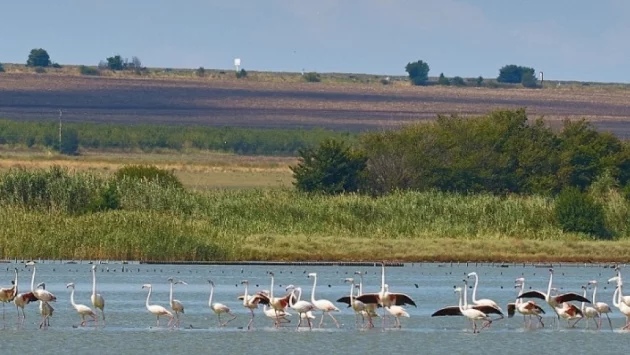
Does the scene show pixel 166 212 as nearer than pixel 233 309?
No

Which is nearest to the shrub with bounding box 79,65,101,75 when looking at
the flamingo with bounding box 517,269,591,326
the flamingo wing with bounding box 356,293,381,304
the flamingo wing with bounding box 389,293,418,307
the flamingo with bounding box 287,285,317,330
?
the flamingo with bounding box 287,285,317,330

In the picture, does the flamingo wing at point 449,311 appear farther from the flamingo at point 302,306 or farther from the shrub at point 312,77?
the shrub at point 312,77

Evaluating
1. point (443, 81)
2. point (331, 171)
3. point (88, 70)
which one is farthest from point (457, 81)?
point (331, 171)

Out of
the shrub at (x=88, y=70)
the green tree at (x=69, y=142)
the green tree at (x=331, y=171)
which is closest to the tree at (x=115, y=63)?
the shrub at (x=88, y=70)

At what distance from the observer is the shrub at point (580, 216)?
155 feet

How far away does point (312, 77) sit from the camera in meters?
155

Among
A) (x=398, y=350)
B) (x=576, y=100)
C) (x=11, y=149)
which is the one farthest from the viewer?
(x=576, y=100)

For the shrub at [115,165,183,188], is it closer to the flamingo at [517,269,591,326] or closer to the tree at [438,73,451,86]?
the flamingo at [517,269,591,326]

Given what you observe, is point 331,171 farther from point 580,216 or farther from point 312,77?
point 312,77

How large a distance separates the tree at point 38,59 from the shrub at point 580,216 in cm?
11111

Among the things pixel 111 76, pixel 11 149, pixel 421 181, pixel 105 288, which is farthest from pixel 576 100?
pixel 105 288

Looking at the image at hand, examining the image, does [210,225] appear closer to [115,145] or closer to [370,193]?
[370,193]

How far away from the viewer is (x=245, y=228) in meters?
44.8

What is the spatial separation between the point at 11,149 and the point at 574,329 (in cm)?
7668
